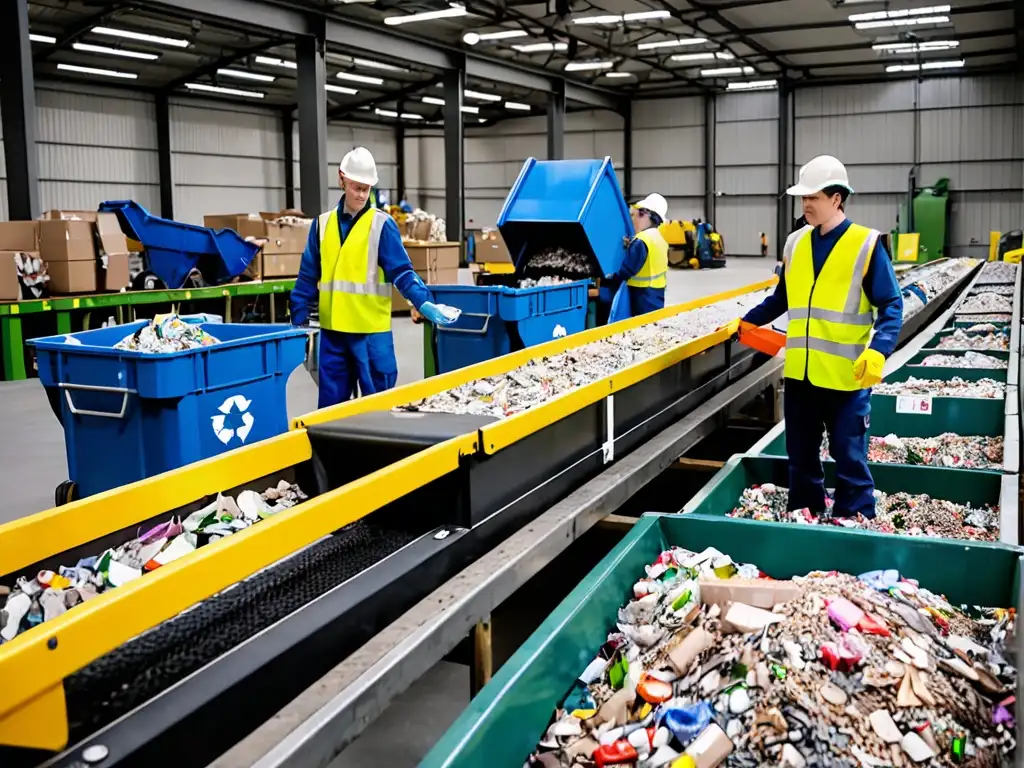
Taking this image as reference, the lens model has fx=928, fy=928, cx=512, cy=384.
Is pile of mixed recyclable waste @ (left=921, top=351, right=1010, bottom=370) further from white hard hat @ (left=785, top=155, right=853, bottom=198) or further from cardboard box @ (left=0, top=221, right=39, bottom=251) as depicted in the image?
cardboard box @ (left=0, top=221, right=39, bottom=251)

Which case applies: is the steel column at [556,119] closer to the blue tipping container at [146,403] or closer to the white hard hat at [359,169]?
the white hard hat at [359,169]

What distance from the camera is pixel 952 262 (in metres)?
14.5

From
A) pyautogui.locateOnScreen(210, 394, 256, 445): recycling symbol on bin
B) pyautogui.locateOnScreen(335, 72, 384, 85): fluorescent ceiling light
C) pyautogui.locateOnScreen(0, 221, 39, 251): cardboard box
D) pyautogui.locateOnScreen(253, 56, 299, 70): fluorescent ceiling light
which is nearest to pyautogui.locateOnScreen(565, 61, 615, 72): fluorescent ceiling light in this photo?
pyautogui.locateOnScreen(335, 72, 384, 85): fluorescent ceiling light

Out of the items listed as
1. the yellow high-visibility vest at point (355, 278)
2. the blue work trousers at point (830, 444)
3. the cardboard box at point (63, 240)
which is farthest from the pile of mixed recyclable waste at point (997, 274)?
the cardboard box at point (63, 240)

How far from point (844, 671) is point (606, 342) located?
3.14 meters

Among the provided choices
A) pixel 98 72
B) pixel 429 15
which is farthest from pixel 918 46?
pixel 98 72

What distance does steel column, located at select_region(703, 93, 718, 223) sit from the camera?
24797 millimetres

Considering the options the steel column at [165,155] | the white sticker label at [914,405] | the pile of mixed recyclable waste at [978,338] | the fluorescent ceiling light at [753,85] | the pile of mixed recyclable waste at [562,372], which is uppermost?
the fluorescent ceiling light at [753,85]

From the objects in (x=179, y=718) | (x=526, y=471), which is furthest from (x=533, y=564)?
(x=179, y=718)

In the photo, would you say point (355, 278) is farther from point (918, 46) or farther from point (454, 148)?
point (918, 46)

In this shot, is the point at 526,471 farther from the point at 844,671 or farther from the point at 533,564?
the point at 844,671

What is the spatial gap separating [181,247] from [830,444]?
805 centimetres

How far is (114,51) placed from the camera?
1672cm

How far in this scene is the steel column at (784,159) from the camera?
23.0 metres
